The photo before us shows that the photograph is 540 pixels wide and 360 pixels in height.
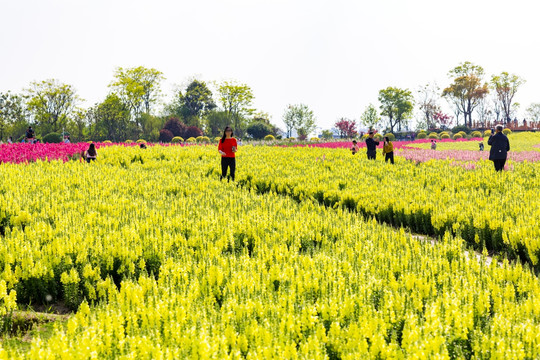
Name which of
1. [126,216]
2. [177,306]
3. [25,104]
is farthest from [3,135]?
[177,306]

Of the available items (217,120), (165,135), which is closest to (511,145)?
(165,135)

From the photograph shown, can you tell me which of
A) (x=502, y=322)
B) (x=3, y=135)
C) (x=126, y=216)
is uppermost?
(x=3, y=135)

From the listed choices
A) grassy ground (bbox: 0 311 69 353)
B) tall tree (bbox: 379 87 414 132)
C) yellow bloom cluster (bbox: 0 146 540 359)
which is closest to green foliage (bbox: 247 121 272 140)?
tall tree (bbox: 379 87 414 132)

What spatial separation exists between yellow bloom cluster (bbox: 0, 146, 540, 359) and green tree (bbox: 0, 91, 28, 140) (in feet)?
214

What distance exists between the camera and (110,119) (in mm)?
62156

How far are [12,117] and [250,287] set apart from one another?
73.3 m

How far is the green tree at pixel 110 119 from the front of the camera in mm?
61000

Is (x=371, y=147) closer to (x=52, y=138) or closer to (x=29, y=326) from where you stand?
(x=29, y=326)

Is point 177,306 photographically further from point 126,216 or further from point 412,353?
point 126,216

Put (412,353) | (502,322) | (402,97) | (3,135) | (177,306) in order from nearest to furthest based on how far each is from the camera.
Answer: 1. (412,353)
2. (502,322)
3. (177,306)
4. (3,135)
5. (402,97)

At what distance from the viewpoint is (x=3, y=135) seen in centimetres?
6309

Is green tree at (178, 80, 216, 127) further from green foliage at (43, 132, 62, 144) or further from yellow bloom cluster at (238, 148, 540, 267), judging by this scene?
yellow bloom cluster at (238, 148, 540, 267)

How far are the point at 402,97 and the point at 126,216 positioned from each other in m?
82.2

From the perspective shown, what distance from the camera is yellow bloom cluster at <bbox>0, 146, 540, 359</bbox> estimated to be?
122 inches
